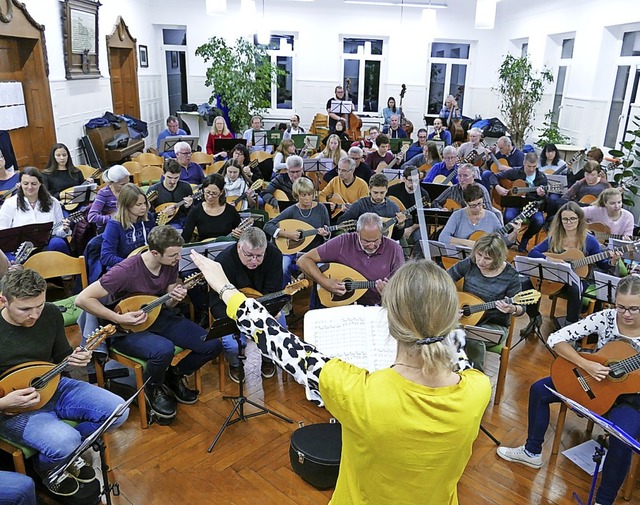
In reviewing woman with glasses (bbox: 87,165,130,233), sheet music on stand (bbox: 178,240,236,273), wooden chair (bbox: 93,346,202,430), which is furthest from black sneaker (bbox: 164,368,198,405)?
woman with glasses (bbox: 87,165,130,233)

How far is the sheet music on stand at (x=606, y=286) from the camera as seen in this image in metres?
3.55

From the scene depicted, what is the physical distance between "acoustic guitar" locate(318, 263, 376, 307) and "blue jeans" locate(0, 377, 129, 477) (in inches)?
65.0

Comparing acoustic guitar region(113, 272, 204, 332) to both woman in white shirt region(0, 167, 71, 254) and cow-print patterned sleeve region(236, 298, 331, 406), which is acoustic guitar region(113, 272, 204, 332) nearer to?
woman in white shirt region(0, 167, 71, 254)

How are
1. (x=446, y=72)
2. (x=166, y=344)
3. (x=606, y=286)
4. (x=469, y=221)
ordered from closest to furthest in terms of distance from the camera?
(x=166, y=344) < (x=606, y=286) < (x=469, y=221) < (x=446, y=72)

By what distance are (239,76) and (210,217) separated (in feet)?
21.9

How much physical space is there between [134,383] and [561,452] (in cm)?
264

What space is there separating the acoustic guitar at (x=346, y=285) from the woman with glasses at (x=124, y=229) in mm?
1499

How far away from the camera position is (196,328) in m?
3.39

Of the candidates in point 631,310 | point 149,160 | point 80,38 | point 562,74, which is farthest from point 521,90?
point 631,310

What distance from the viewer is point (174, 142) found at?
7.96 m

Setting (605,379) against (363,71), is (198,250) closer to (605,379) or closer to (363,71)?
(605,379)

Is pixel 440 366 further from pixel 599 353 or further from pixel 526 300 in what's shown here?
pixel 526 300

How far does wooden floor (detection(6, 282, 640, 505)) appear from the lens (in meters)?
2.69

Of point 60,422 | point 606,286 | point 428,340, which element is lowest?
point 60,422
